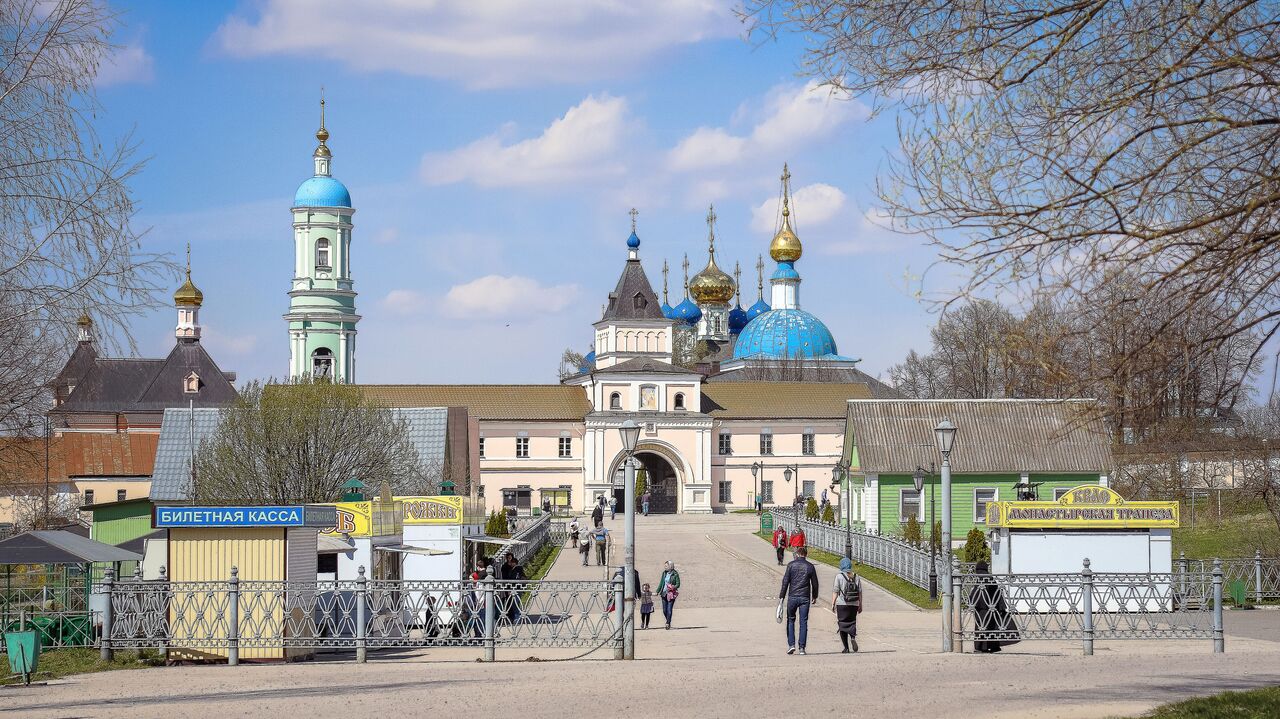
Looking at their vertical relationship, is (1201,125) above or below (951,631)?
above

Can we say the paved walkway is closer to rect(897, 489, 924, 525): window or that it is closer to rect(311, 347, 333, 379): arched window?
rect(897, 489, 924, 525): window

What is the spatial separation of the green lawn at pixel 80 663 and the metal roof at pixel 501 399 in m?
56.2

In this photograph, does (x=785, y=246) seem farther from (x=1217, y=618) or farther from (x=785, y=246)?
(x=1217, y=618)

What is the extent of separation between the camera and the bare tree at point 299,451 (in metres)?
39.6

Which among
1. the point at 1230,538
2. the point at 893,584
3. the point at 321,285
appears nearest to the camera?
the point at 893,584

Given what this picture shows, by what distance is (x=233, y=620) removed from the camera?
59.1 feet

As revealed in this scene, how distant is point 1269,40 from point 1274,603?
2098cm

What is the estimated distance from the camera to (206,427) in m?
44.4

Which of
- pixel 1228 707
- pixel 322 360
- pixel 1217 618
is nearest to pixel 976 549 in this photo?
pixel 1217 618

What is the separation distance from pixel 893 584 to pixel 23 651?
66.0 feet

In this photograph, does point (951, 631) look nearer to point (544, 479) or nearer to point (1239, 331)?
point (1239, 331)

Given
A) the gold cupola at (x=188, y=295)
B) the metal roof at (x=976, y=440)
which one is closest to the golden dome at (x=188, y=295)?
the gold cupola at (x=188, y=295)

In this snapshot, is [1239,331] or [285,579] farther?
[285,579]

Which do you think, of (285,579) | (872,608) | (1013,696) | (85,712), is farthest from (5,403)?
(1013,696)
